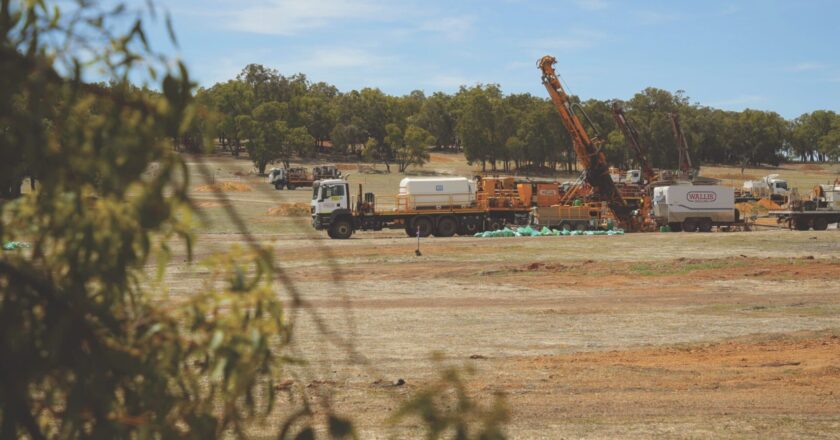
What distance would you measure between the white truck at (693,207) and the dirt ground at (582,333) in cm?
1529

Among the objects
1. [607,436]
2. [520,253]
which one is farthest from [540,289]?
[607,436]

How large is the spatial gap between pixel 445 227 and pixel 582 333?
3212cm

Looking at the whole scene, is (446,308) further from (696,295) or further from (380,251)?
(380,251)

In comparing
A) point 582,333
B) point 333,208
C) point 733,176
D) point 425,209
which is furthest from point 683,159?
point 733,176

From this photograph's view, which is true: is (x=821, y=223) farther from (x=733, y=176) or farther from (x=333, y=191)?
(x=733, y=176)

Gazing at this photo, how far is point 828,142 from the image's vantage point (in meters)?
181

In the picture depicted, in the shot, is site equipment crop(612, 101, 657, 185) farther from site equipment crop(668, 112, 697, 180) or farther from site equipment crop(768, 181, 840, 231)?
site equipment crop(768, 181, 840, 231)

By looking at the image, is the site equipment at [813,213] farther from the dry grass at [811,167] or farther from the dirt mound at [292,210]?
the dry grass at [811,167]

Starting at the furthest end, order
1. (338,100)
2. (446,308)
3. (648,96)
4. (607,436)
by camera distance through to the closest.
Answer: (338,100) → (648,96) → (446,308) → (607,436)

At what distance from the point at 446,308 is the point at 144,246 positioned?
68.3 ft

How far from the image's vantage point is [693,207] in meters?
55.3

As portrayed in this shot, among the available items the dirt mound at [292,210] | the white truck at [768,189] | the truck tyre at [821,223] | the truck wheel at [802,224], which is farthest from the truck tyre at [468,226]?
the white truck at [768,189]

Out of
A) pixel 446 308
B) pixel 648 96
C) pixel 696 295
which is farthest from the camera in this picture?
pixel 648 96

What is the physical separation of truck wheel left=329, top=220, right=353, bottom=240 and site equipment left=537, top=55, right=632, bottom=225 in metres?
13.8
